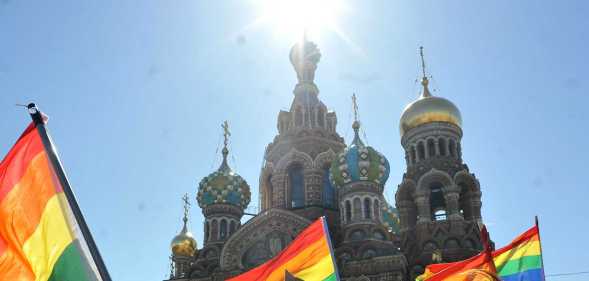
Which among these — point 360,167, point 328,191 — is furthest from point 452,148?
point 328,191

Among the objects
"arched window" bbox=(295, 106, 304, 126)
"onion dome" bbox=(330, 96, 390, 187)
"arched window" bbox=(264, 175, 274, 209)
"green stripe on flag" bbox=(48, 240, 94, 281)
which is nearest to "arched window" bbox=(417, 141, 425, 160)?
"onion dome" bbox=(330, 96, 390, 187)

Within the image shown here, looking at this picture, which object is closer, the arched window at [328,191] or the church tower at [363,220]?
the church tower at [363,220]

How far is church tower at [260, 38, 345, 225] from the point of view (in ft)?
87.2

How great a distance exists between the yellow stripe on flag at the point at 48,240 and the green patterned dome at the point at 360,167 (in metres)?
18.8

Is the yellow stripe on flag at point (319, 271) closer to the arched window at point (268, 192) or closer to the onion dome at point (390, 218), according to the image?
the arched window at point (268, 192)

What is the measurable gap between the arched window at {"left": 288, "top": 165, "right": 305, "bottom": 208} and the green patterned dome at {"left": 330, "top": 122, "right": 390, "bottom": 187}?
11.5ft

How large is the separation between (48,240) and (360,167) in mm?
18995

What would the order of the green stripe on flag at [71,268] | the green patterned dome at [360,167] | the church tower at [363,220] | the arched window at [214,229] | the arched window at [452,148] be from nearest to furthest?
the green stripe on flag at [71,268]
the church tower at [363,220]
the green patterned dome at [360,167]
the arched window at [452,148]
the arched window at [214,229]

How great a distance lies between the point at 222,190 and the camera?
2691 cm

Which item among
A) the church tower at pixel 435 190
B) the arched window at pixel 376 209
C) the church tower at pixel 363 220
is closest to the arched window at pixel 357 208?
the church tower at pixel 363 220

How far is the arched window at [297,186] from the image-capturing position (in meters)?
27.4

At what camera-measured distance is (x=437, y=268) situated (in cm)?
947

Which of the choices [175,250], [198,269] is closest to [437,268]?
[198,269]

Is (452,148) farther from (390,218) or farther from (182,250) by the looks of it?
(182,250)
